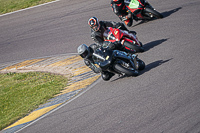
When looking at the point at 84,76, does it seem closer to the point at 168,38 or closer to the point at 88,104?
the point at 88,104

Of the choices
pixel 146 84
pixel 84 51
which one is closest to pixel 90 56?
pixel 84 51

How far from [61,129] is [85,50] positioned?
2.73 meters

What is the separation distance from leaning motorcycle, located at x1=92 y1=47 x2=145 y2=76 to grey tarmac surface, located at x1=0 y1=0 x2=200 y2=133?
270mm

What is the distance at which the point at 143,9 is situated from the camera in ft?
A: 43.2

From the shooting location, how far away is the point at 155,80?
8.48 metres

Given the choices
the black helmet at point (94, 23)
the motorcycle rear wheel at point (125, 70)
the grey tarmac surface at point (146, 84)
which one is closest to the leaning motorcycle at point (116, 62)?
the motorcycle rear wheel at point (125, 70)

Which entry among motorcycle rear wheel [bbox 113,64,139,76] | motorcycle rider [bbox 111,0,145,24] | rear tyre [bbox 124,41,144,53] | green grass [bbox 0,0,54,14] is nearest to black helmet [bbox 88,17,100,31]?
rear tyre [bbox 124,41,144,53]

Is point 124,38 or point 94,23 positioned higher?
point 94,23

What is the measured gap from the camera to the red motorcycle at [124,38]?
35.6 ft

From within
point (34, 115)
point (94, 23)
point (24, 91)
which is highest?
point (94, 23)

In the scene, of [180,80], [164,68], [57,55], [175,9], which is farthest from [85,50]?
[175,9]

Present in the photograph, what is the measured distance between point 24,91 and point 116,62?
13.9 ft

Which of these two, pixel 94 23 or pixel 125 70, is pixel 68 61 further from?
pixel 125 70

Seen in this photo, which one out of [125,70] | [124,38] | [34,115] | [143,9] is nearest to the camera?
[125,70]
